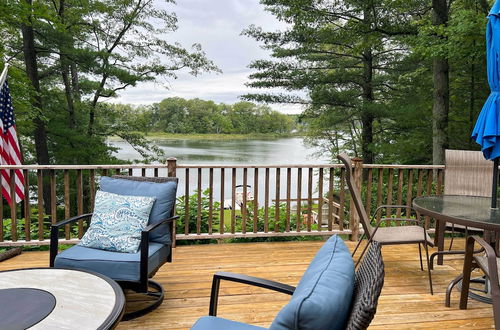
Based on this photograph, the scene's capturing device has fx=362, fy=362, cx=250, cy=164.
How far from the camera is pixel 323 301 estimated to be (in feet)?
3.54

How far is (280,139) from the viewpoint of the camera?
16.6 meters

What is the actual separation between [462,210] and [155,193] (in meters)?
2.53

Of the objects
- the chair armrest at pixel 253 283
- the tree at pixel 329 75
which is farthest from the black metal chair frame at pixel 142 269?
the tree at pixel 329 75

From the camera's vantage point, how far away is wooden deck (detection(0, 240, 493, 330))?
8.66 ft

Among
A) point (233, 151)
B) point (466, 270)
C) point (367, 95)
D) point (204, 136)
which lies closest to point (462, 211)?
point (466, 270)

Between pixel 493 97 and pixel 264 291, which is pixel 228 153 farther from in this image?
pixel 493 97

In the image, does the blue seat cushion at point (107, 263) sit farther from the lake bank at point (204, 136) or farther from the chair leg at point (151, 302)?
the lake bank at point (204, 136)

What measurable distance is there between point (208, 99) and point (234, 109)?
1.13 m

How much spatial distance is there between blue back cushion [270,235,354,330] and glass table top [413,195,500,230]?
68.4 inches

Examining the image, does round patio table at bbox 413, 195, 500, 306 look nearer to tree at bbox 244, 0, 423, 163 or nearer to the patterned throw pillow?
the patterned throw pillow

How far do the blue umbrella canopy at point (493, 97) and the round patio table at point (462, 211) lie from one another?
0.47 meters

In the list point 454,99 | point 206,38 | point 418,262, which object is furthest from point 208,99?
point 418,262

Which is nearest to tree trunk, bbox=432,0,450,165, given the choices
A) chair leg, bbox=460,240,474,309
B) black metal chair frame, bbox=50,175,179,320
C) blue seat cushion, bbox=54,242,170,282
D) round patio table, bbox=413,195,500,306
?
round patio table, bbox=413,195,500,306

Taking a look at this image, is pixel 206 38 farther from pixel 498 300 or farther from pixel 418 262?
pixel 498 300
